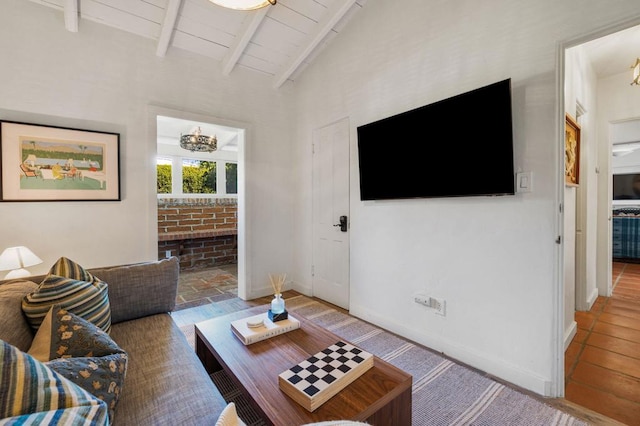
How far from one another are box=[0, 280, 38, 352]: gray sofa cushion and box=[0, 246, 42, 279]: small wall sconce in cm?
102

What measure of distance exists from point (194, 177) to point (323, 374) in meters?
5.30

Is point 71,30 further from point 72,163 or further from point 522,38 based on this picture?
point 522,38

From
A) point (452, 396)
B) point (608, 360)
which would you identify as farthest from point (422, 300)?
point (608, 360)

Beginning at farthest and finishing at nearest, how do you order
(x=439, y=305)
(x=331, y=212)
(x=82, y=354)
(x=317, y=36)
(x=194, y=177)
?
(x=194, y=177) < (x=331, y=212) < (x=317, y=36) < (x=439, y=305) < (x=82, y=354)

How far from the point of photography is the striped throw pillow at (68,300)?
1.29m

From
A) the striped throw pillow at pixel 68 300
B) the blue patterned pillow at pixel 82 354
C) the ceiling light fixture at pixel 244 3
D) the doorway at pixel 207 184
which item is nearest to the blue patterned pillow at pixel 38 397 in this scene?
the blue patterned pillow at pixel 82 354

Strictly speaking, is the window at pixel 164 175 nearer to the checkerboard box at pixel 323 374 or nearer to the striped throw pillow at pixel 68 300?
the striped throw pillow at pixel 68 300

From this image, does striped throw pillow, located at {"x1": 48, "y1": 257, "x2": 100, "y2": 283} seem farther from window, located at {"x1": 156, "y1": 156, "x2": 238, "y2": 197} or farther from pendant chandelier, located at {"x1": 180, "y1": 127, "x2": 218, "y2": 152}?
window, located at {"x1": 156, "y1": 156, "x2": 238, "y2": 197}

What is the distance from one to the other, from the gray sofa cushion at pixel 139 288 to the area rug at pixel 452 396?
2.18 feet

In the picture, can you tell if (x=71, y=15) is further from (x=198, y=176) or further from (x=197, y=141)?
(x=198, y=176)

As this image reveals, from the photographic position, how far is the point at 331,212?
11.6 ft

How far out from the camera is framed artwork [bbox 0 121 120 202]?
7.73ft

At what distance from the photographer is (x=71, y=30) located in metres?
2.57

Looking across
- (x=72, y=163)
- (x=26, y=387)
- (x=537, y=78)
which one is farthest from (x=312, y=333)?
(x=72, y=163)
